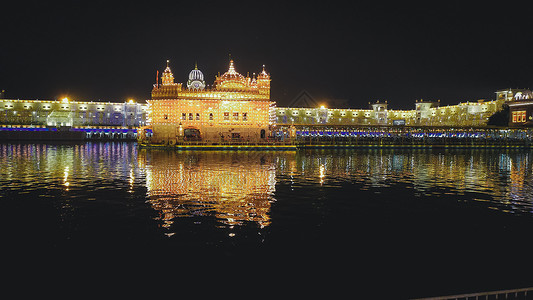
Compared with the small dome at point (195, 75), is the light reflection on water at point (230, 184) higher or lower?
lower

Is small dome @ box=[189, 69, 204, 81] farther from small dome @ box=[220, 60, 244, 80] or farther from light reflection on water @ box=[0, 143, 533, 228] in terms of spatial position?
light reflection on water @ box=[0, 143, 533, 228]

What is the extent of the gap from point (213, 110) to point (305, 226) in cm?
4823

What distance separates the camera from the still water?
10070mm

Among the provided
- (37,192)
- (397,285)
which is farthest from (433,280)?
(37,192)

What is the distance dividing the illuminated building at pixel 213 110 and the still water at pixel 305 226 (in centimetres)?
3580

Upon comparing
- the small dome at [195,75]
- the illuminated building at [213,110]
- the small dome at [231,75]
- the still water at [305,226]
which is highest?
the small dome at [195,75]

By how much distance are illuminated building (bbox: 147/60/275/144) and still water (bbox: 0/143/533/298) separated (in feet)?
117

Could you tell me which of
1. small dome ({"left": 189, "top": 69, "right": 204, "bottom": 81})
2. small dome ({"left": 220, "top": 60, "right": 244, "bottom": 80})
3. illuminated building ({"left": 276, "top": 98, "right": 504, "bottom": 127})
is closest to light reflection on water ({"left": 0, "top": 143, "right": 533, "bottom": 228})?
small dome ({"left": 220, "top": 60, "right": 244, "bottom": 80})

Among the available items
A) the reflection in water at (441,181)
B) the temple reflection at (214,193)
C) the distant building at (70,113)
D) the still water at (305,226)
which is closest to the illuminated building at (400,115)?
the distant building at (70,113)

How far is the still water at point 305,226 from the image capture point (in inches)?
396

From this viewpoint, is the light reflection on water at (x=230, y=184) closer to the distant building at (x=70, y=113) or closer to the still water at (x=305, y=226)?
the still water at (x=305, y=226)

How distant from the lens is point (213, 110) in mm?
60344

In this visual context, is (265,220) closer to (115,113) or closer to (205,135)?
(205,135)

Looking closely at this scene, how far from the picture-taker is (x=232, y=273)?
9648 mm
